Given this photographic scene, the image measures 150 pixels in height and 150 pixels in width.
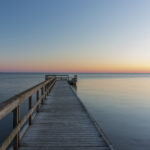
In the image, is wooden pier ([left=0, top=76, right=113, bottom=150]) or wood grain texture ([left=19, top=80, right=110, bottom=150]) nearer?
wooden pier ([left=0, top=76, right=113, bottom=150])

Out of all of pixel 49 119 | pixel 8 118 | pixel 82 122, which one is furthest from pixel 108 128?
pixel 8 118

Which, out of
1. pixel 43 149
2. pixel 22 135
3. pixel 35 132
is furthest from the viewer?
pixel 35 132

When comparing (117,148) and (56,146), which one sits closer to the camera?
(56,146)

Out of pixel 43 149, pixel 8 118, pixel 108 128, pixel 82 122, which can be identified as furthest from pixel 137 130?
pixel 8 118

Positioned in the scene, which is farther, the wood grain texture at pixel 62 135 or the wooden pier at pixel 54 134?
the wood grain texture at pixel 62 135

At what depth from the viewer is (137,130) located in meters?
6.64

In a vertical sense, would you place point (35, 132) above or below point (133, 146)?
above

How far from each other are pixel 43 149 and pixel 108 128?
196 inches

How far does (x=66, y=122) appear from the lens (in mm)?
4152

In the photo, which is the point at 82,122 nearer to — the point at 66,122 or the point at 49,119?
the point at 66,122

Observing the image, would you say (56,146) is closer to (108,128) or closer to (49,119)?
(49,119)

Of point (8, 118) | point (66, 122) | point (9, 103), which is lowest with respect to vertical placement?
point (8, 118)

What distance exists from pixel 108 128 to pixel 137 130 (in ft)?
4.58

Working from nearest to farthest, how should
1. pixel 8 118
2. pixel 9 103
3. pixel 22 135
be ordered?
1. pixel 9 103
2. pixel 22 135
3. pixel 8 118
